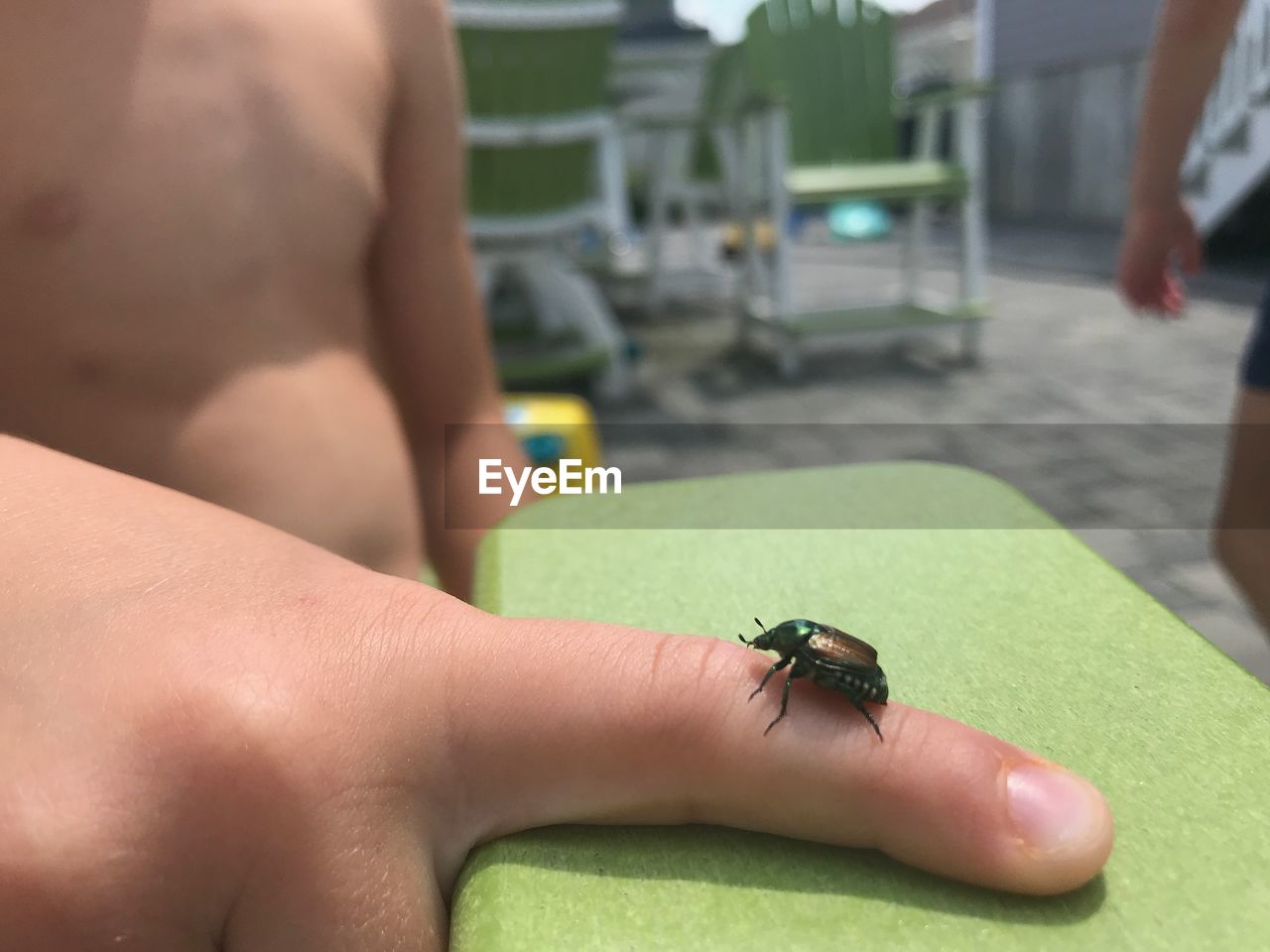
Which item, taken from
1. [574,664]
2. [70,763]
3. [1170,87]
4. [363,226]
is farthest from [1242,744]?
[1170,87]

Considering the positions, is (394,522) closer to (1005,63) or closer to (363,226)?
(363,226)

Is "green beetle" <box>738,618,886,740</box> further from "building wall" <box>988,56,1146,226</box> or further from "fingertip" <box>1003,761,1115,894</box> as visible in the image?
"building wall" <box>988,56,1146,226</box>

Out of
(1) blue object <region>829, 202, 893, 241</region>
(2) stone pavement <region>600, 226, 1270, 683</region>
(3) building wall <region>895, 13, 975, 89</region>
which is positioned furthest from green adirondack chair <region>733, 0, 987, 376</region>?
(3) building wall <region>895, 13, 975, 89</region>

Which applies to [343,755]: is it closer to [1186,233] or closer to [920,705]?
[920,705]

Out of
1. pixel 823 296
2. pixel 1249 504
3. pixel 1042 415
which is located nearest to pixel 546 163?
pixel 1042 415

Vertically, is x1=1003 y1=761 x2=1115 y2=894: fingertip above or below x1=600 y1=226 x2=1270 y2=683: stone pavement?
above

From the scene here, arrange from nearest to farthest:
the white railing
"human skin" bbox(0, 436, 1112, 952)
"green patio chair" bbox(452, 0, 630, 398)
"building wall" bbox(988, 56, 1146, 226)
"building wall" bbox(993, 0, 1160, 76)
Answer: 1. "human skin" bbox(0, 436, 1112, 952)
2. "green patio chair" bbox(452, 0, 630, 398)
3. the white railing
4. "building wall" bbox(988, 56, 1146, 226)
5. "building wall" bbox(993, 0, 1160, 76)

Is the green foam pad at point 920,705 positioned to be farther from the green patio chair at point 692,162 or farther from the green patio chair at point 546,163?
the green patio chair at point 692,162
